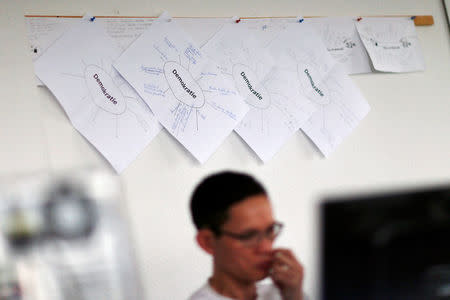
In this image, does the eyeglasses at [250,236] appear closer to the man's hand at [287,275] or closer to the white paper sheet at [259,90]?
the man's hand at [287,275]

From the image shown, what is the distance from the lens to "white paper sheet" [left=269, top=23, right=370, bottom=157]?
1.55 metres

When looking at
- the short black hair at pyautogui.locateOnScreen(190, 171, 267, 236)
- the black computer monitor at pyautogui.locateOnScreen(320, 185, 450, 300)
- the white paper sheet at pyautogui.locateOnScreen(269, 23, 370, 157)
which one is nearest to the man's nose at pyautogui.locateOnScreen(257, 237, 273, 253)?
the short black hair at pyautogui.locateOnScreen(190, 171, 267, 236)

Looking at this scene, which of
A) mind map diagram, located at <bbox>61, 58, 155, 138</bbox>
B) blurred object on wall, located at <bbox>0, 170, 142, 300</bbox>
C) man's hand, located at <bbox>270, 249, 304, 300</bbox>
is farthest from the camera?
mind map diagram, located at <bbox>61, 58, 155, 138</bbox>

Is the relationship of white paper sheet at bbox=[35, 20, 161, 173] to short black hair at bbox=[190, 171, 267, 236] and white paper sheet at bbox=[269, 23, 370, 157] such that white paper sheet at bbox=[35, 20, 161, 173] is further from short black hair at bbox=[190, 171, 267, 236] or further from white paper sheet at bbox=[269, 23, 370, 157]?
white paper sheet at bbox=[269, 23, 370, 157]

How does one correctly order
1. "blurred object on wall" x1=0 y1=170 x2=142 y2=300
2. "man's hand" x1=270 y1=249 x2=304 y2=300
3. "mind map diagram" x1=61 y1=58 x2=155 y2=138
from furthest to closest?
1. "mind map diagram" x1=61 y1=58 x2=155 y2=138
2. "man's hand" x1=270 y1=249 x2=304 y2=300
3. "blurred object on wall" x1=0 y1=170 x2=142 y2=300

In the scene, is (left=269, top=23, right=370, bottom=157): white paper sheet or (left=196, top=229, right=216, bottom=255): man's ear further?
(left=269, top=23, right=370, bottom=157): white paper sheet

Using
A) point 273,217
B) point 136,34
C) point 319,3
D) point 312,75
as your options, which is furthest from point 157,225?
point 319,3

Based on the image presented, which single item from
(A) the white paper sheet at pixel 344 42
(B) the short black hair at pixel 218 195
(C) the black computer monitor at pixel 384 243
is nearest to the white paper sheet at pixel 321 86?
(A) the white paper sheet at pixel 344 42

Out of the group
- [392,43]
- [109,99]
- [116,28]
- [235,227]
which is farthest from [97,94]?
[392,43]

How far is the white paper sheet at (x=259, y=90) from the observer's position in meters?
1.48

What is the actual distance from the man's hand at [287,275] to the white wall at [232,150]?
35 mm

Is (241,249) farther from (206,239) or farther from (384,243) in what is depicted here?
(384,243)

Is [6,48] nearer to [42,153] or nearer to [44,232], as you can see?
[42,153]

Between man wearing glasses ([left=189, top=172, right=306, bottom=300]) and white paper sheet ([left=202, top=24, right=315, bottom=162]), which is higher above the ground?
white paper sheet ([left=202, top=24, right=315, bottom=162])
